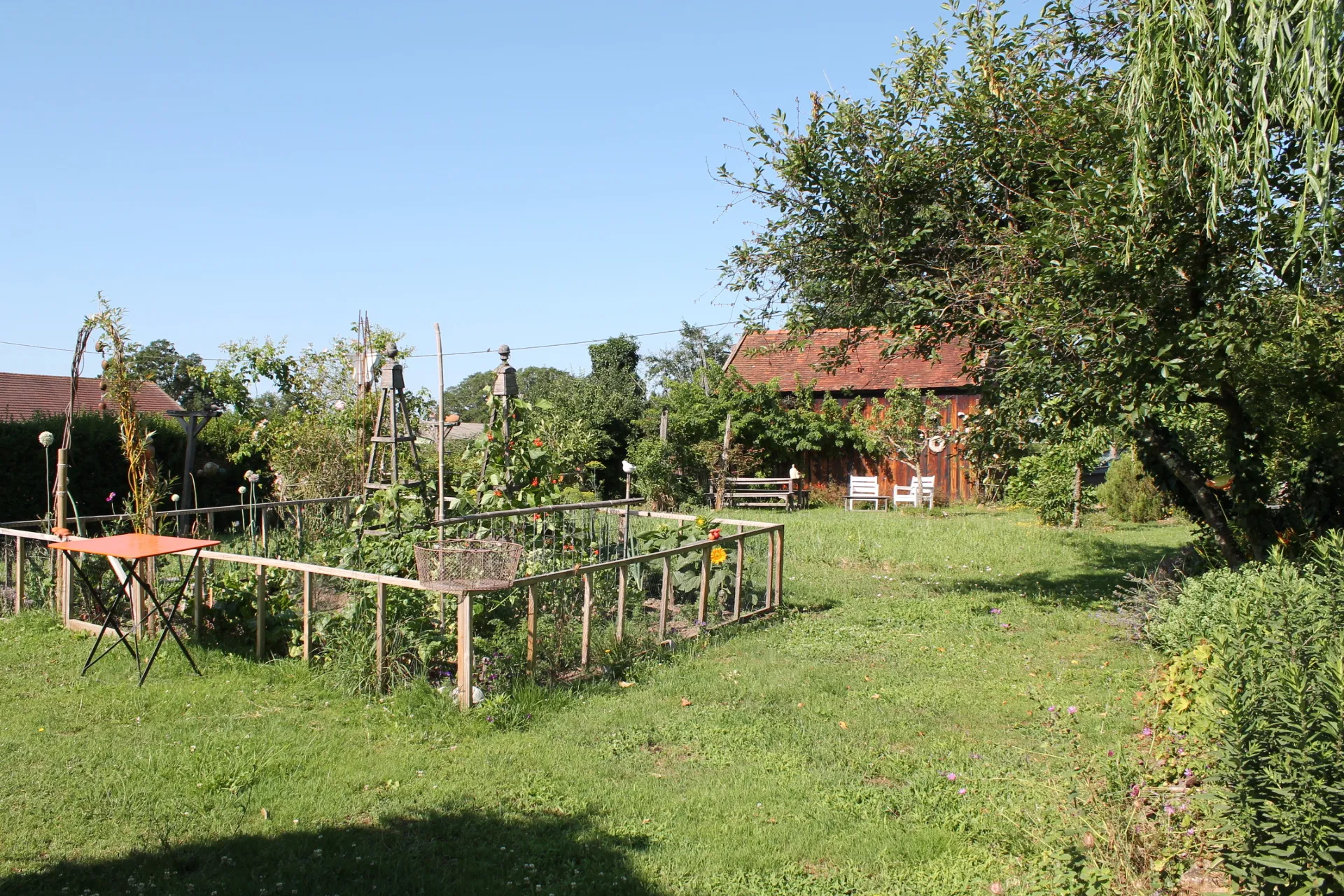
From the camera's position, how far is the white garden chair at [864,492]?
864 inches

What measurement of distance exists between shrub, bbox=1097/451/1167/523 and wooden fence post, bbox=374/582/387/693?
1419 cm

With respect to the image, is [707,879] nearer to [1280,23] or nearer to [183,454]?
[1280,23]

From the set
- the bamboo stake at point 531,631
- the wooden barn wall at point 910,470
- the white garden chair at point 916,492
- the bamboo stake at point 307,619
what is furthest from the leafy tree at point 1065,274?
the wooden barn wall at point 910,470

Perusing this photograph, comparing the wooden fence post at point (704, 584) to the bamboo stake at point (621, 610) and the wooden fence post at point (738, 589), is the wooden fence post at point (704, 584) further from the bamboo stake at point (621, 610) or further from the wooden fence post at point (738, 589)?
the bamboo stake at point (621, 610)

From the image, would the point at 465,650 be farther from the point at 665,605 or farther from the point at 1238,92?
the point at 1238,92

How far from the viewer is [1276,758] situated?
9.27 feet

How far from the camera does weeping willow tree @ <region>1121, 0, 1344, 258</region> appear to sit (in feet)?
15.8

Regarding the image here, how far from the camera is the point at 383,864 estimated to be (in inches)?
151

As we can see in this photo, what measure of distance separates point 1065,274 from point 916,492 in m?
14.5

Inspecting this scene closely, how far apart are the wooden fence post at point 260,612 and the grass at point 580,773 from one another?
14 centimetres

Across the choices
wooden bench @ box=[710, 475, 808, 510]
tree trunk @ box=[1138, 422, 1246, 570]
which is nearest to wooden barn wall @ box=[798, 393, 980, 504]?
wooden bench @ box=[710, 475, 808, 510]

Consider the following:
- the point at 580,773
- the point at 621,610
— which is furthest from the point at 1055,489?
the point at 580,773

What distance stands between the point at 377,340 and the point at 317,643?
818cm

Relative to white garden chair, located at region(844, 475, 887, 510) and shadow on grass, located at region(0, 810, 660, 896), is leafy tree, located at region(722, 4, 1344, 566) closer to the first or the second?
shadow on grass, located at region(0, 810, 660, 896)
